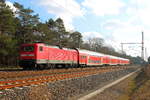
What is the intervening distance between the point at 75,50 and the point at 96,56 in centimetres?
1144

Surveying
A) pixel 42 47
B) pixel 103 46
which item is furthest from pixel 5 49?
pixel 103 46

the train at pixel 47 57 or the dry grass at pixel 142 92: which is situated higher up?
the train at pixel 47 57

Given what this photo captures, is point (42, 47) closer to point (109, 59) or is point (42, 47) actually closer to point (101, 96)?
point (101, 96)

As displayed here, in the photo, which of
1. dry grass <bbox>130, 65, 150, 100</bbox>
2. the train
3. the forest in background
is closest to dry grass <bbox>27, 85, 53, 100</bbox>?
dry grass <bbox>130, 65, 150, 100</bbox>

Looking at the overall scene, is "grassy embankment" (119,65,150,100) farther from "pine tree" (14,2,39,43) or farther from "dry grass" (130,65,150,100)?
"pine tree" (14,2,39,43)

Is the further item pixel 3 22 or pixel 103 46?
pixel 103 46

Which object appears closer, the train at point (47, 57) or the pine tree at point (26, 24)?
the train at point (47, 57)

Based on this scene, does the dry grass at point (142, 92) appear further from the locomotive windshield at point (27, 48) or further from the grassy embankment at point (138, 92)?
the locomotive windshield at point (27, 48)

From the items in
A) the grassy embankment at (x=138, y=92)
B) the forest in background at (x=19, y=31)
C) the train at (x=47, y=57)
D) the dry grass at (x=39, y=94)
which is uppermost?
the forest in background at (x=19, y=31)

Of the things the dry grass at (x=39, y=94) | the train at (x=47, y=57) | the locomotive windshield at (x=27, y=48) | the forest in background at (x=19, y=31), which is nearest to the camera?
the dry grass at (x=39, y=94)

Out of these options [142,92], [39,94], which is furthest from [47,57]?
[39,94]

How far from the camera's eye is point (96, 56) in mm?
48656

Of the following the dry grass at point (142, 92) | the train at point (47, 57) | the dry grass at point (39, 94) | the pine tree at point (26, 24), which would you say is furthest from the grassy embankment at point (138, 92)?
the pine tree at point (26, 24)

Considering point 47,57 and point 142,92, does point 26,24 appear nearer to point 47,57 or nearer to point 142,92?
point 47,57
